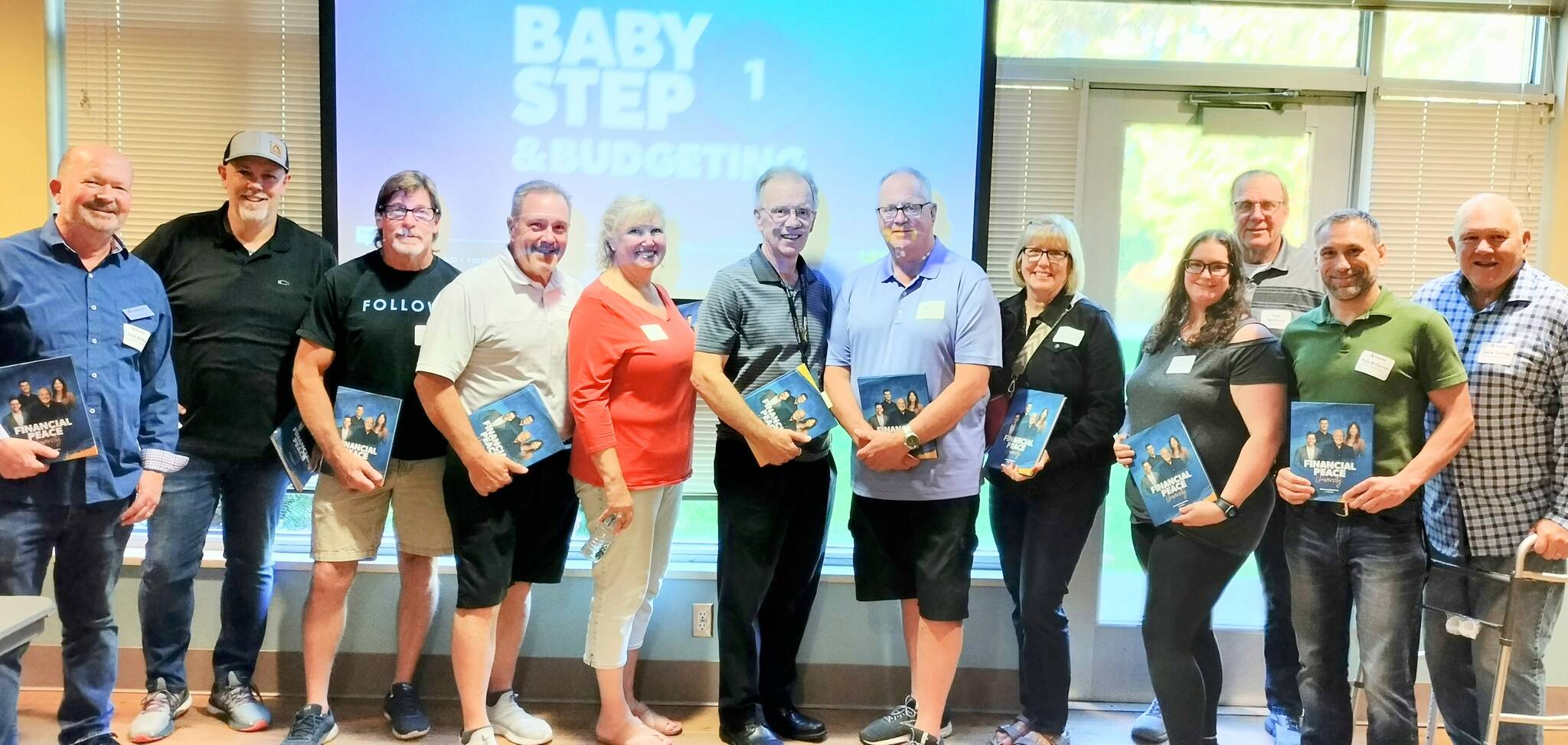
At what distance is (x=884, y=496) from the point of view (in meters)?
2.72

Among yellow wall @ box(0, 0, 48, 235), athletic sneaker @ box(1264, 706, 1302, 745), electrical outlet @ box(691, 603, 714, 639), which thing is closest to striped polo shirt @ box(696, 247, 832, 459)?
electrical outlet @ box(691, 603, 714, 639)

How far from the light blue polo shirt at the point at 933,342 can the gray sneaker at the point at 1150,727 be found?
3.60ft

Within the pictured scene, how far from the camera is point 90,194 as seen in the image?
8.09 ft

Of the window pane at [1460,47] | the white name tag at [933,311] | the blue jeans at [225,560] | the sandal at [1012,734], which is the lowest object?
the sandal at [1012,734]

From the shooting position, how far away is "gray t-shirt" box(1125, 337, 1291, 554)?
240 centimetres

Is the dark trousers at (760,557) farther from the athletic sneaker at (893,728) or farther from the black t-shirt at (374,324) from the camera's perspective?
the black t-shirt at (374,324)

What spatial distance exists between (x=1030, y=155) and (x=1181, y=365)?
45.6 inches

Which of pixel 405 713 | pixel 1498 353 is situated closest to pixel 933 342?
pixel 1498 353

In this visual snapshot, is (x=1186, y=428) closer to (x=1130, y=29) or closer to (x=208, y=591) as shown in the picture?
(x=1130, y=29)

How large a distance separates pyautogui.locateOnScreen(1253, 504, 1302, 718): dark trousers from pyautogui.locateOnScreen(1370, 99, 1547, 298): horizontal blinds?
1.22 m

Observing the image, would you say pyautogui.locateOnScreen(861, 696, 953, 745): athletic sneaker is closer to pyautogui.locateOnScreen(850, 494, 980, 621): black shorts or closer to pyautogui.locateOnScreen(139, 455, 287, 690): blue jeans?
pyautogui.locateOnScreen(850, 494, 980, 621): black shorts

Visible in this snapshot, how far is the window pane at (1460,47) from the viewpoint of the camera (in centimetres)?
336

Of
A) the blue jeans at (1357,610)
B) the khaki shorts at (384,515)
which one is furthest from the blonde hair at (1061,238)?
the khaki shorts at (384,515)

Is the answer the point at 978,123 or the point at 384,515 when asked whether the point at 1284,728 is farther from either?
the point at 384,515
